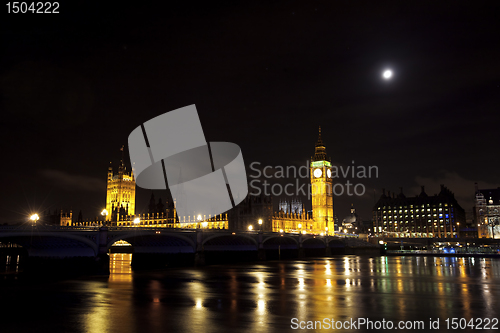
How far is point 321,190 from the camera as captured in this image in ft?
569

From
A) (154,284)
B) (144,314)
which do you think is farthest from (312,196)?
(144,314)

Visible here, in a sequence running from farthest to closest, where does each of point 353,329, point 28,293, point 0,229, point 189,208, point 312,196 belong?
1. point 312,196
2. point 189,208
3. point 0,229
4. point 28,293
5. point 353,329

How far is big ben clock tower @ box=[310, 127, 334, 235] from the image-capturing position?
170 metres

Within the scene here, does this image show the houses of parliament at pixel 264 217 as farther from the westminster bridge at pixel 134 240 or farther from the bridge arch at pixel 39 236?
the bridge arch at pixel 39 236

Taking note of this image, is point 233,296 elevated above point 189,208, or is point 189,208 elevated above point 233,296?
point 189,208

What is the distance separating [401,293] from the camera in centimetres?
2797

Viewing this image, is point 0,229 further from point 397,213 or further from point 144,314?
point 397,213

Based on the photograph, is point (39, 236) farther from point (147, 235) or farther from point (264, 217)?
point (264, 217)

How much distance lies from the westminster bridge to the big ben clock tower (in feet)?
198

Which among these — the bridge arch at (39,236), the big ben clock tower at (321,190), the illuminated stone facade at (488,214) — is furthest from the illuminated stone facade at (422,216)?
the bridge arch at (39,236)

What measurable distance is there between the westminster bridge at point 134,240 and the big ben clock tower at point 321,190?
198 feet

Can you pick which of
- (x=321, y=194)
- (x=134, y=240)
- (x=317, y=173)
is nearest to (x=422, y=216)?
(x=321, y=194)

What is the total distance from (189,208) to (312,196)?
5345 cm

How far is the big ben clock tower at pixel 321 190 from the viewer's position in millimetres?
170250
